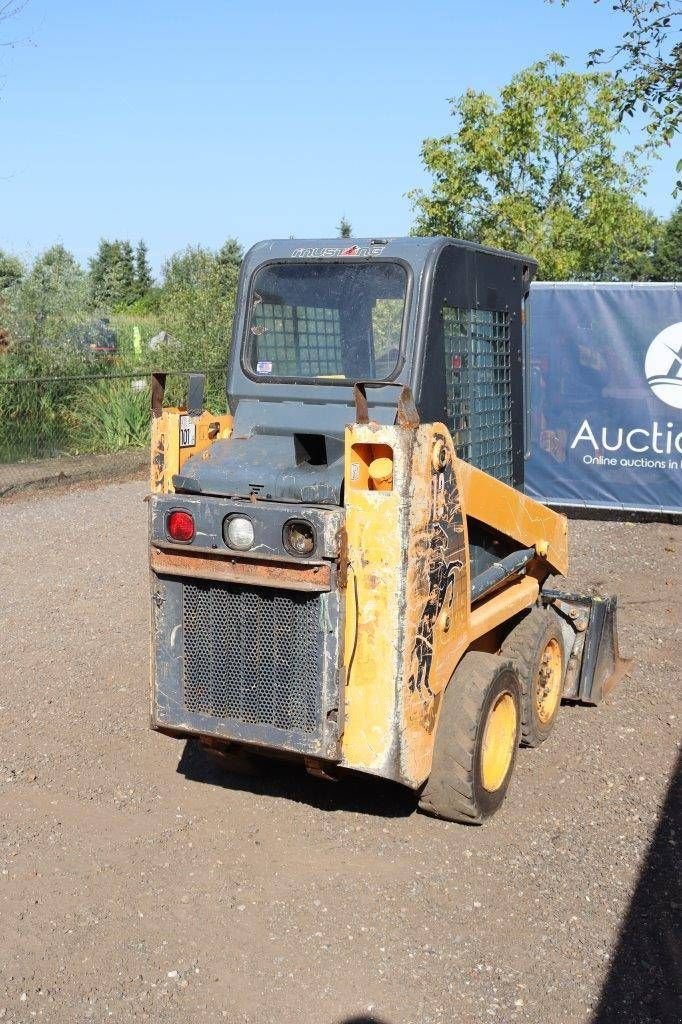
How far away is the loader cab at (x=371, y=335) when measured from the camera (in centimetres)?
483

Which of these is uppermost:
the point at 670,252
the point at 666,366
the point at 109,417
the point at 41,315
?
the point at 670,252

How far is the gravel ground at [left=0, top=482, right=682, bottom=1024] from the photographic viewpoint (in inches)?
154

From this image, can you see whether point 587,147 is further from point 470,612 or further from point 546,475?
point 470,612

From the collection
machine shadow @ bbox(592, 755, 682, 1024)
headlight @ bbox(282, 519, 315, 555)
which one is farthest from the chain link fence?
machine shadow @ bbox(592, 755, 682, 1024)

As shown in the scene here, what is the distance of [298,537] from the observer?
437cm

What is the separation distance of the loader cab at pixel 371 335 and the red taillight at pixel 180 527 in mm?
586

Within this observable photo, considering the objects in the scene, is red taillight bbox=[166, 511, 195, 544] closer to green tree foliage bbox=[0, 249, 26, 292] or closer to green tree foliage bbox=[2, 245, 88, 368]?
green tree foliage bbox=[2, 245, 88, 368]

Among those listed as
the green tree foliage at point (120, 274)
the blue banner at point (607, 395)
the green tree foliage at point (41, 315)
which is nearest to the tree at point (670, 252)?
the green tree foliage at point (120, 274)

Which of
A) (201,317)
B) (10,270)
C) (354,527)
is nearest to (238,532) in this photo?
(354,527)

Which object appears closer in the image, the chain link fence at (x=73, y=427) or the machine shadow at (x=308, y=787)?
the machine shadow at (x=308, y=787)

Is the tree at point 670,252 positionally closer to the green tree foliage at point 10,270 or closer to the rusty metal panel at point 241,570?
the green tree foliage at point 10,270

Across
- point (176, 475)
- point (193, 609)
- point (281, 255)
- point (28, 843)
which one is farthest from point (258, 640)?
point (281, 255)

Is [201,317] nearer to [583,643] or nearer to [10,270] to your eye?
[10,270]

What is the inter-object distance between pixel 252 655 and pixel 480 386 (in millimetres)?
1795
